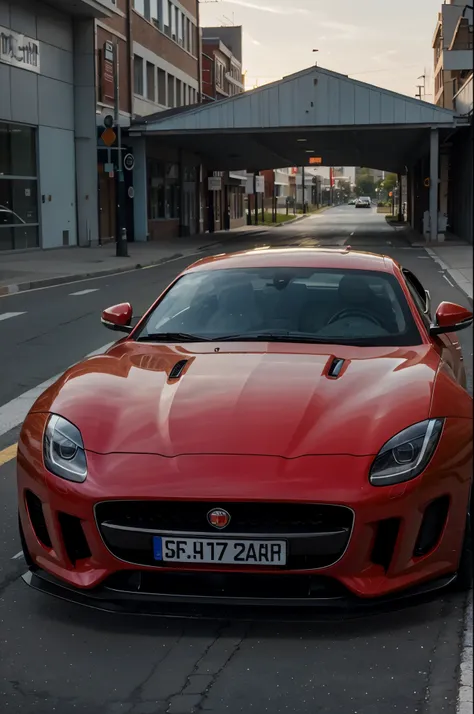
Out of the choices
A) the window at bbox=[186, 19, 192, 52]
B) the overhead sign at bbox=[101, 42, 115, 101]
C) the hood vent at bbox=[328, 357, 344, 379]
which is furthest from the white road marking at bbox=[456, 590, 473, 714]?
the window at bbox=[186, 19, 192, 52]

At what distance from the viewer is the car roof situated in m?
5.46

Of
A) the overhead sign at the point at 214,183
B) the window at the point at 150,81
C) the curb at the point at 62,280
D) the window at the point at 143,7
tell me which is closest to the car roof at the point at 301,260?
the curb at the point at 62,280

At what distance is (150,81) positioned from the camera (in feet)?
157

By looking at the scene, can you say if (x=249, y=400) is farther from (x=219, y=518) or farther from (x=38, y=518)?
(x=38, y=518)

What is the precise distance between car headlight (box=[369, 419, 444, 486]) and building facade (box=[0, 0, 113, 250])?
28.2 m

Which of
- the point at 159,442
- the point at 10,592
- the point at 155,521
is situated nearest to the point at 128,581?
the point at 155,521

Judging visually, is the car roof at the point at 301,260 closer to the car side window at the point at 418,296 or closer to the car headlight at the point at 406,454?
the car side window at the point at 418,296

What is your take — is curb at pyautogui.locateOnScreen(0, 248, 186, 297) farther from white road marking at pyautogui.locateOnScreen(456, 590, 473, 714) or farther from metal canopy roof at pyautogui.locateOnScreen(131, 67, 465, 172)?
white road marking at pyautogui.locateOnScreen(456, 590, 473, 714)

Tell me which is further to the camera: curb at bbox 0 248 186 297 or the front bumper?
curb at bbox 0 248 186 297

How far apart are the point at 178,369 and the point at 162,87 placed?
160 ft

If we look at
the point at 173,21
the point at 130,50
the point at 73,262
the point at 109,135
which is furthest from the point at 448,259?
the point at 173,21

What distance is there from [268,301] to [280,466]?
1.80 m

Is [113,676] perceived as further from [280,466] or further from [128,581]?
[280,466]

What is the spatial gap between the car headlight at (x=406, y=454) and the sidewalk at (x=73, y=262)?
16.9 metres
